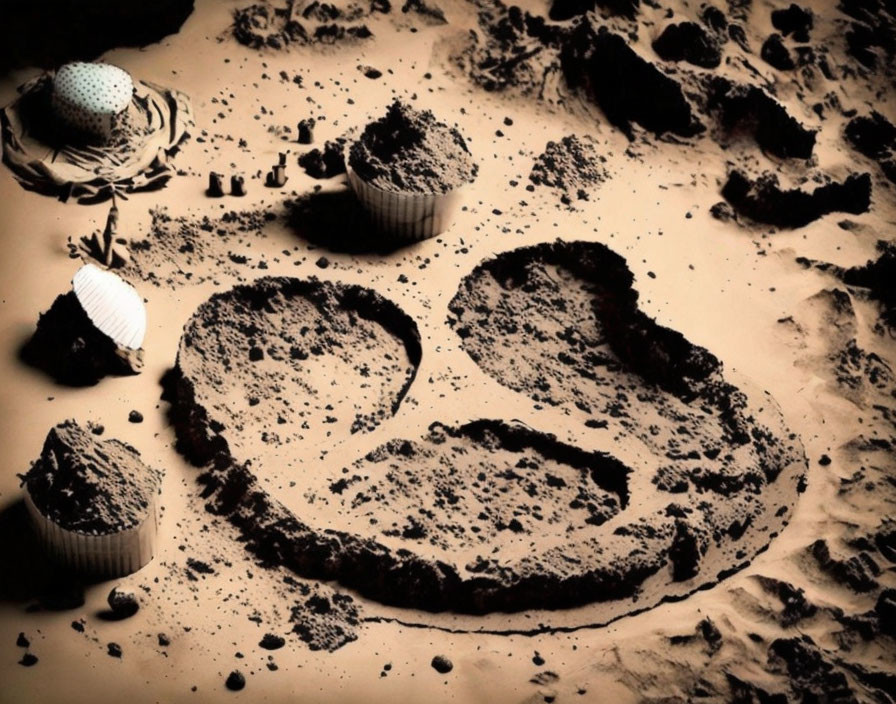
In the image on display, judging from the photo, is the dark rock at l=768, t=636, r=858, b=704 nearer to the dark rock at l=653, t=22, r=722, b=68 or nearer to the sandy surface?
the sandy surface

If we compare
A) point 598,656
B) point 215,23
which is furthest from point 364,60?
point 598,656

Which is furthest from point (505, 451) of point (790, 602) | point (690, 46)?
point (690, 46)

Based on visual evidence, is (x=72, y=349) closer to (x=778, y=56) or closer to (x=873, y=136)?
(x=778, y=56)

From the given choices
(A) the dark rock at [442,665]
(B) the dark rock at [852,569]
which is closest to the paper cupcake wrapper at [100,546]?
(A) the dark rock at [442,665]

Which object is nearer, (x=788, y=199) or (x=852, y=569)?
(x=852, y=569)

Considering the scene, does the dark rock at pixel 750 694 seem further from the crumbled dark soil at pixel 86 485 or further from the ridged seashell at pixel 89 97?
the ridged seashell at pixel 89 97

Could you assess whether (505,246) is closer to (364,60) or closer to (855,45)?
(364,60)
